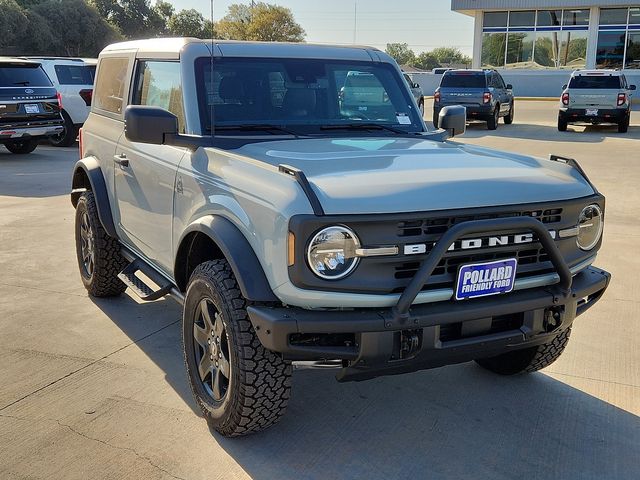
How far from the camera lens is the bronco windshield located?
416 cm

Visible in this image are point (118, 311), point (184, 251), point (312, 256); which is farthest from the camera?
point (118, 311)

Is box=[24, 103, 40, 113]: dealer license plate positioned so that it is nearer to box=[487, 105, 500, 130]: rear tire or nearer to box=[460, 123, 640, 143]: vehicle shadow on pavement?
box=[460, 123, 640, 143]: vehicle shadow on pavement

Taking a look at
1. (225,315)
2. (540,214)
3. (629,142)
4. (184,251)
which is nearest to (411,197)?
(540,214)

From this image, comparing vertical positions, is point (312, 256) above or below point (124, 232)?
above

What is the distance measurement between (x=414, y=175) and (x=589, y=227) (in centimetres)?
102

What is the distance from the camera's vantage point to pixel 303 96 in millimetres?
4430

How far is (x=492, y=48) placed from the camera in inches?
1565

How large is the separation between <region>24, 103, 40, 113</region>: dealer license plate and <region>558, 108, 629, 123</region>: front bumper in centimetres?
1385

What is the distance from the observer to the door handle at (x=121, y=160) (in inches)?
184

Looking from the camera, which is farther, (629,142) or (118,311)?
(629,142)

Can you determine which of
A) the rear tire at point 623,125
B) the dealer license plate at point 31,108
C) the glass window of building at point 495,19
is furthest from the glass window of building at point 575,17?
the dealer license plate at point 31,108

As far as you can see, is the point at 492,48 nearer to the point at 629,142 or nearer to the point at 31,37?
the point at 629,142

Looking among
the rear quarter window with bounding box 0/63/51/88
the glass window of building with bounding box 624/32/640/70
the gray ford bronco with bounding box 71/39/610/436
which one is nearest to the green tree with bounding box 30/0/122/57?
the glass window of building with bounding box 624/32/640/70

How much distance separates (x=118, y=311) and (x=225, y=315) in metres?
2.39
